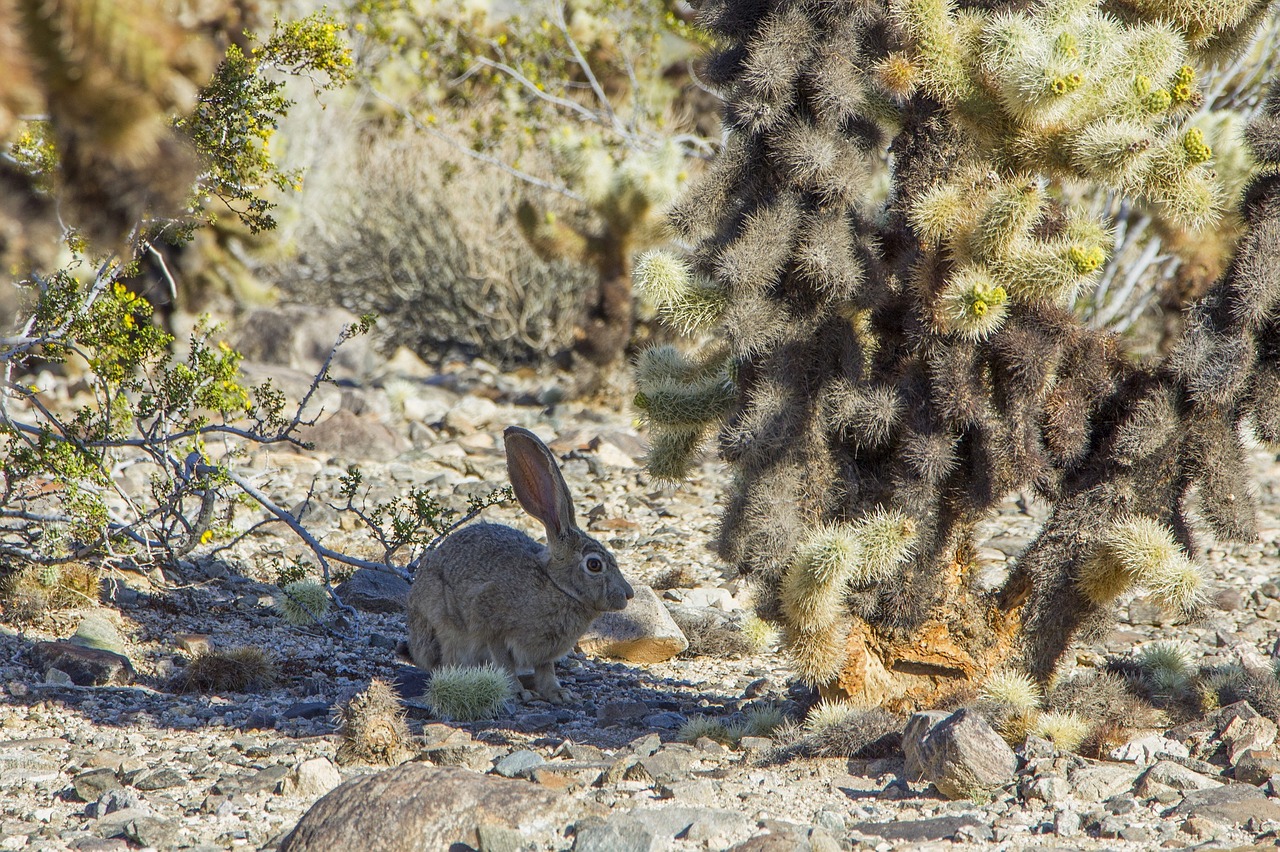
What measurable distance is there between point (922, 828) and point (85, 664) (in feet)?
12.2

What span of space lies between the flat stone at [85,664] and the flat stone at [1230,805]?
14.2ft

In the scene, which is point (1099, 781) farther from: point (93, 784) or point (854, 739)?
point (93, 784)

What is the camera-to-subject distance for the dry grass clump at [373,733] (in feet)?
14.7

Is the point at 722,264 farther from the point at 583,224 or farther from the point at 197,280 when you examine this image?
the point at 197,280

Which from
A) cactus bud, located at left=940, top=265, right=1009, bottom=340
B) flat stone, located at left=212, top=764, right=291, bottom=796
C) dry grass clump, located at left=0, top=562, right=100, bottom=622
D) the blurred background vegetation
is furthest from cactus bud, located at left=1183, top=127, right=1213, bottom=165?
dry grass clump, located at left=0, top=562, right=100, bottom=622

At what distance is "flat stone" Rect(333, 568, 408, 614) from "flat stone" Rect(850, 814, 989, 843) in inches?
152

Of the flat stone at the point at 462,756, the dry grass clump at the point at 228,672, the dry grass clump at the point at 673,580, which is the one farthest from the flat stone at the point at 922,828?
the dry grass clump at the point at 673,580

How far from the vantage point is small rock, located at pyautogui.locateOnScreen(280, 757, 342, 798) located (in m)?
4.18

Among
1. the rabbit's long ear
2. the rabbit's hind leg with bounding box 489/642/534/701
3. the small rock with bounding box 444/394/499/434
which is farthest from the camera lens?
the small rock with bounding box 444/394/499/434

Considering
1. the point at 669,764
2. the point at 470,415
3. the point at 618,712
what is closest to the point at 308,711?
the point at 618,712

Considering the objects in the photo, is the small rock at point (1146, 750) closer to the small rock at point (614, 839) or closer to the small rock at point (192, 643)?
the small rock at point (614, 839)

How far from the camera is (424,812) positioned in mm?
3580

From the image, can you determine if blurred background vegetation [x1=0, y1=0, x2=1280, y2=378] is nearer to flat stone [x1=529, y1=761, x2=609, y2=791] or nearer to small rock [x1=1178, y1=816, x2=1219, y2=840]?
small rock [x1=1178, y1=816, x2=1219, y2=840]

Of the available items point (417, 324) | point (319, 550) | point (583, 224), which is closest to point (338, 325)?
point (417, 324)
